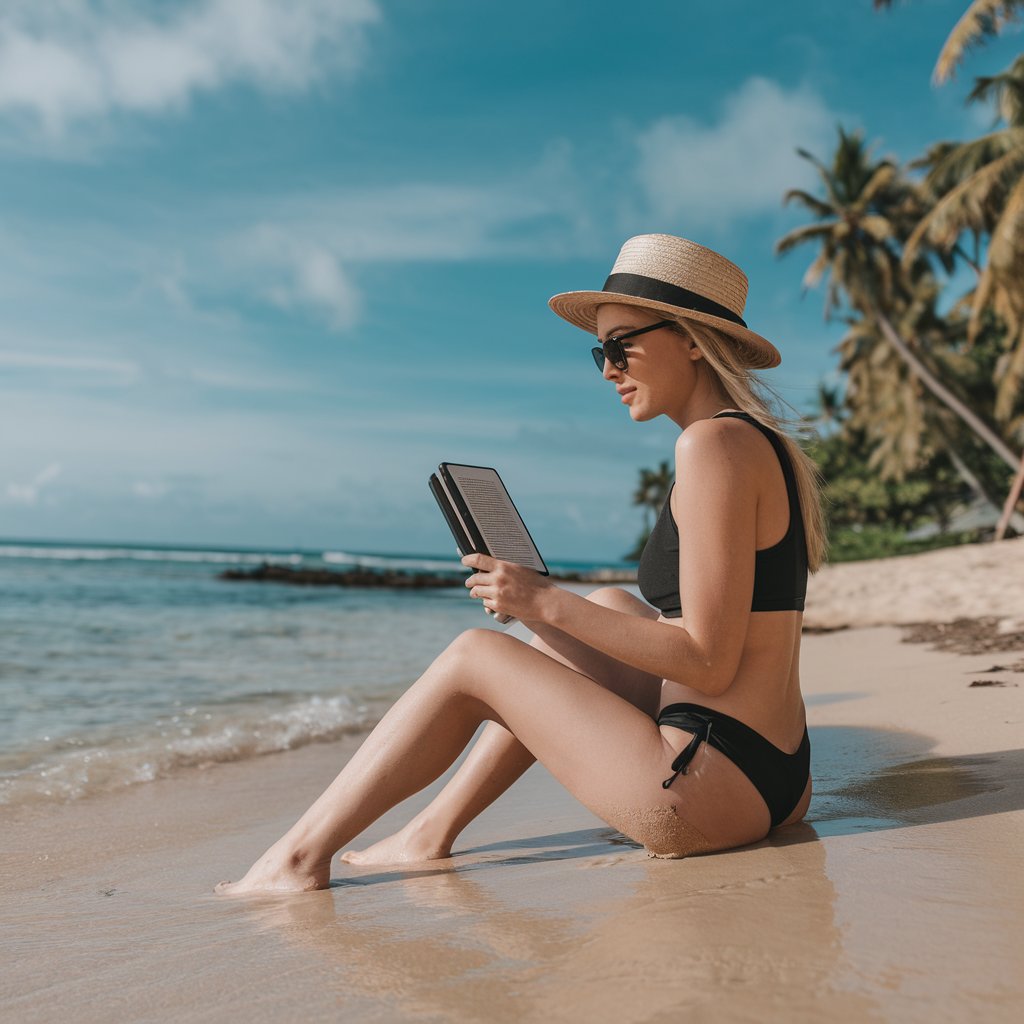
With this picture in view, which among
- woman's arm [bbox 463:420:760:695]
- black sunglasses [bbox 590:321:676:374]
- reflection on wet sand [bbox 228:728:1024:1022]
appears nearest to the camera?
reflection on wet sand [bbox 228:728:1024:1022]

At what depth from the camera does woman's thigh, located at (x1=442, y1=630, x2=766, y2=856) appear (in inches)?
89.6

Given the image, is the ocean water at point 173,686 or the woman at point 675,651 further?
the ocean water at point 173,686

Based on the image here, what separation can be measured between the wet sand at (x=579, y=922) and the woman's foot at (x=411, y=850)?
0.05 metres

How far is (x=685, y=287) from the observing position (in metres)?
2.50

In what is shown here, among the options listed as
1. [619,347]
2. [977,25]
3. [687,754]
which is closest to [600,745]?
[687,754]

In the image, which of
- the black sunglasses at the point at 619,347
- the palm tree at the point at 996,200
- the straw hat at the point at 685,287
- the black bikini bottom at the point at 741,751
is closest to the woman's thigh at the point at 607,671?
the black bikini bottom at the point at 741,751

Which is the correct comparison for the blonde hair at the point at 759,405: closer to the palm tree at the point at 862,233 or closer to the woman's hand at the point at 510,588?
the woman's hand at the point at 510,588

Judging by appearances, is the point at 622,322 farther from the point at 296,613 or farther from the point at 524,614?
the point at 296,613

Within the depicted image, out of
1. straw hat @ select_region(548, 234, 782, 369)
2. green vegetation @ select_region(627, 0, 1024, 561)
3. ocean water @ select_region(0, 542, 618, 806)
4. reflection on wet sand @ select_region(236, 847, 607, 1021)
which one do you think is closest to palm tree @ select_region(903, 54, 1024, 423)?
green vegetation @ select_region(627, 0, 1024, 561)

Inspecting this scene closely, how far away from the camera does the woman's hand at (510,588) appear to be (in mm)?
2359

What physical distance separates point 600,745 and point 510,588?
425mm

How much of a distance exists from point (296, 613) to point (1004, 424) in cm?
2061

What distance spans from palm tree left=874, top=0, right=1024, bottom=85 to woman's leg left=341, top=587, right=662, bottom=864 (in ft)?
68.1

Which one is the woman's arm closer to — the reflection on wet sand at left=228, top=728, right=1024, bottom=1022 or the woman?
the woman
